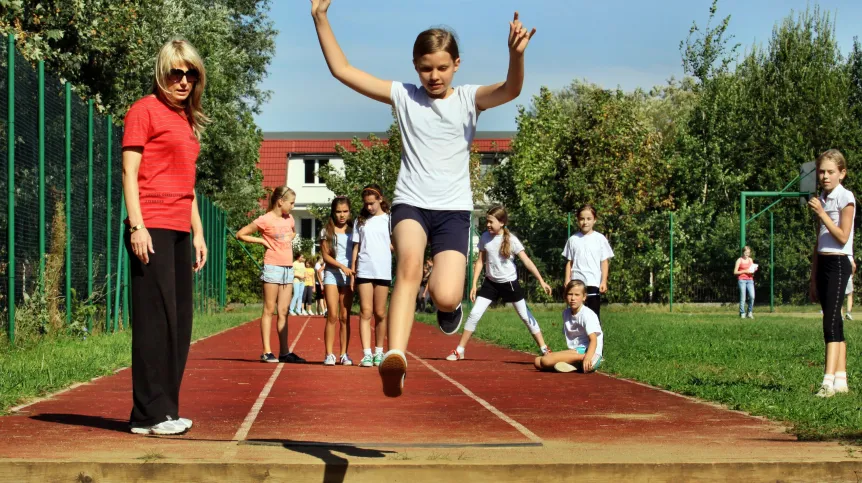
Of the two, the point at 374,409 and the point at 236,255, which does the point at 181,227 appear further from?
the point at 236,255

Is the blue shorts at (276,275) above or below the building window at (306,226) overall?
below

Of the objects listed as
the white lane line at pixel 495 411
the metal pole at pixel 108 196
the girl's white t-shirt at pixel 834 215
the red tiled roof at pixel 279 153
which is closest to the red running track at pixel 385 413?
the white lane line at pixel 495 411

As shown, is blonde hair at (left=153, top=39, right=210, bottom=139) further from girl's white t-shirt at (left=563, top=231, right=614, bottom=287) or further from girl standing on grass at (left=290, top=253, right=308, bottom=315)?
girl standing on grass at (left=290, top=253, right=308, bottom=315)

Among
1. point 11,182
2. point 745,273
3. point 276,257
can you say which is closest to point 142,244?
point 11,182

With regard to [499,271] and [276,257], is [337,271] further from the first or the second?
[499,271]

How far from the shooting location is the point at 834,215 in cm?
898

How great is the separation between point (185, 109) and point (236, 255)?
32053 mm

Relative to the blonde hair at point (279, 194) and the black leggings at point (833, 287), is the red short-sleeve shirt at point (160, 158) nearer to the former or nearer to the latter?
the black leggings at point (833, 287)

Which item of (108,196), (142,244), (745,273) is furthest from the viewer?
(745,273)

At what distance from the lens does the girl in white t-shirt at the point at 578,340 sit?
1173 cm

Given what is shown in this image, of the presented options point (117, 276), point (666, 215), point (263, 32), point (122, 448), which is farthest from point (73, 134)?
point (263, 32)

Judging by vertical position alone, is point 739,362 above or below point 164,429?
below

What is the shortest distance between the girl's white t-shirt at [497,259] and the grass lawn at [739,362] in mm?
1606

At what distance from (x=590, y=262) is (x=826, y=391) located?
13.4 ft
